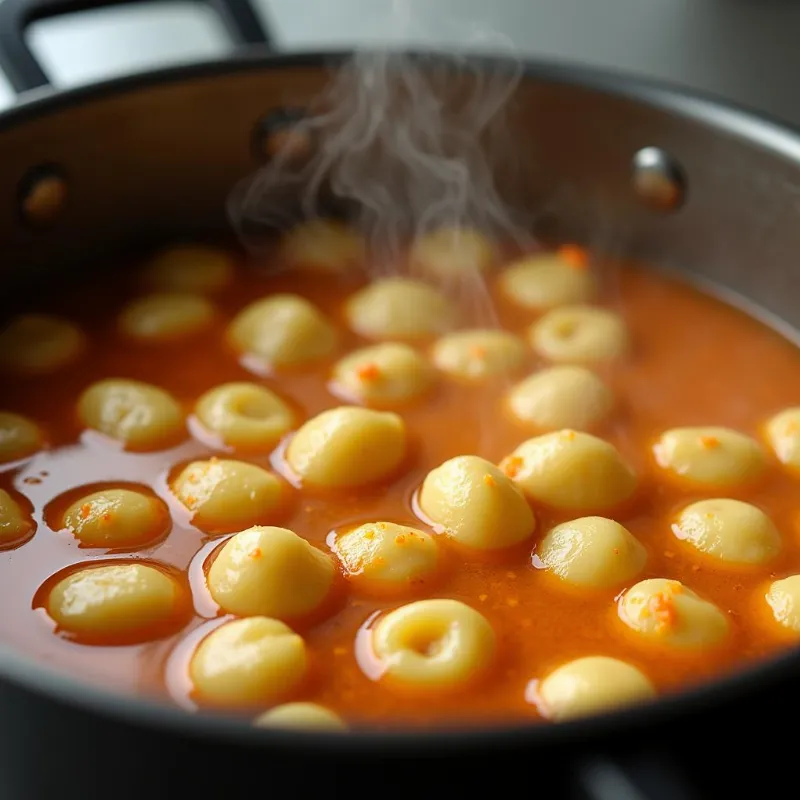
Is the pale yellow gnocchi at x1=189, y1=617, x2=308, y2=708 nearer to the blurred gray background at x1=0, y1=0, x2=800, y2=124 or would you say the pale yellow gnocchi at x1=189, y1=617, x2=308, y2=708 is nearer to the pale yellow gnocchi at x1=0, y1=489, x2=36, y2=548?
the pale yellow gnocchi at x1=0, y1=489, x2=36, y2=548

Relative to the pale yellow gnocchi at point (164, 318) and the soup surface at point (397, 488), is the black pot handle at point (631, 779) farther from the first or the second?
the pale yellow gnocchi at point (164, 318)

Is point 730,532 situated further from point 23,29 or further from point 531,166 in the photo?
point 23,29

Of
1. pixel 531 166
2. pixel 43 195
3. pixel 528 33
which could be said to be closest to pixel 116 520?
pixel 43 195

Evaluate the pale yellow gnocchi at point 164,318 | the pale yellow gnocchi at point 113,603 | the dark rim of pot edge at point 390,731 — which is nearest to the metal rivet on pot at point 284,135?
the pale yellow gnocchi at point 164,318

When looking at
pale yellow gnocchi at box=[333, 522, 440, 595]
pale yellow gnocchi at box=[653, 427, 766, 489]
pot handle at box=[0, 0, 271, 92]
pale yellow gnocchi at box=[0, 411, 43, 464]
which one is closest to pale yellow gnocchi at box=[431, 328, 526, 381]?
pale yellow gnocchi at box=[653, 427, 766, 489]

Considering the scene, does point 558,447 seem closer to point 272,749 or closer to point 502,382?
point 502,382

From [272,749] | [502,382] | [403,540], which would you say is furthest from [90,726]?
[502,382]
